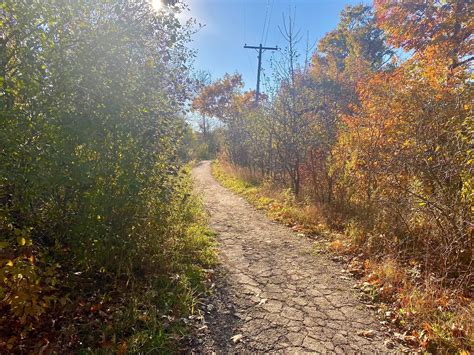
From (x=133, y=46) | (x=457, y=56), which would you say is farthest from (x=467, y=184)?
(x=457, y=56)

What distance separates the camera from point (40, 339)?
94.8 inches

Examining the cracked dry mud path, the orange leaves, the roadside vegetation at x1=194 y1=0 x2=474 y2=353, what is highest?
the orange leaves

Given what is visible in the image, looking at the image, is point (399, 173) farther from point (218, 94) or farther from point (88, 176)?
point (218, 94)

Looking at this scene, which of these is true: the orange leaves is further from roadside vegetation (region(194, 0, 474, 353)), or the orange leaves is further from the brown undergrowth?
the brown undergrowth

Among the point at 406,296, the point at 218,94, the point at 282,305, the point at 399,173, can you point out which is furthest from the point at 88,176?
the point at 218,94

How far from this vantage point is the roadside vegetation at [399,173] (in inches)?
127

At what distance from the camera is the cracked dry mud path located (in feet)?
8.68

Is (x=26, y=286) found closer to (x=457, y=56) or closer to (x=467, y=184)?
(x=467, y=184)

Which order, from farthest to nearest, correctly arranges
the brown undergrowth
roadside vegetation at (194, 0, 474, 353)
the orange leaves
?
the orange leaves → roadside vegetation at (194, 0, 474, 353) → the brown undergrowth

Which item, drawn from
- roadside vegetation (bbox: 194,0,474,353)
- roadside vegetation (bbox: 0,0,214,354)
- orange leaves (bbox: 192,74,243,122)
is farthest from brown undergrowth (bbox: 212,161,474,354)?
orange leaves (bbox: 192,74,243,122)

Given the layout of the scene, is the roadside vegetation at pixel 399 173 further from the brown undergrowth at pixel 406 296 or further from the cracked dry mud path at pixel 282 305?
the cracked dry mud path at pixel 282 305

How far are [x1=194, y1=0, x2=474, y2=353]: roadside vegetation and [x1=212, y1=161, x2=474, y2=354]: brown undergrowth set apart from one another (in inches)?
0.5

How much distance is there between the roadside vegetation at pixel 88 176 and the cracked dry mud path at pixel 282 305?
46 centimetres

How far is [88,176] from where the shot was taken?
262 centimetres
